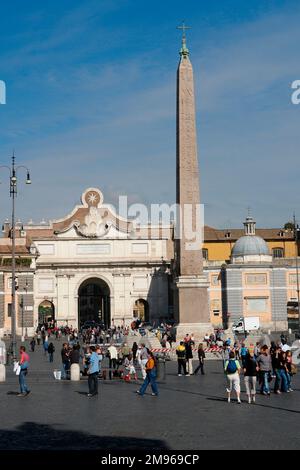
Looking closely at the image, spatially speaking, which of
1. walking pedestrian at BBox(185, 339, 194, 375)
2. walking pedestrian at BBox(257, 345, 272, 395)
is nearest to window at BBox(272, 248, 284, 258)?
walking pedestrian at BBox(185, 339, 194, 375)

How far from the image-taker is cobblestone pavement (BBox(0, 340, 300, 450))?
10.1 meters

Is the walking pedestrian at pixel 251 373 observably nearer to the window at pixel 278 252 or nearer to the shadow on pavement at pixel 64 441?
the shadow on pavement at pixel 64 441

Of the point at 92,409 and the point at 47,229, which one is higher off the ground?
the point at 47,229

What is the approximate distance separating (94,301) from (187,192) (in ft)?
191

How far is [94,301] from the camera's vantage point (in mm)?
85812

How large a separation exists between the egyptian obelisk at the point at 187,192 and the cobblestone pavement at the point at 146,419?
10.3m

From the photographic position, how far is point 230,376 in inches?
584

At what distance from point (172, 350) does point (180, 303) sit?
6.22 feet

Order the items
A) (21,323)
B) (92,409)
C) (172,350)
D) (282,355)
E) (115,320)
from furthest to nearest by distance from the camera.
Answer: (115,320) < (21,323) < (172,350) < (282,355) < (92,409)

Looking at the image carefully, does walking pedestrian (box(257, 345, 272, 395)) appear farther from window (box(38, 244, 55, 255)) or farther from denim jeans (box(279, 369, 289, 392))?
window (box(38, 244, 55, 255))

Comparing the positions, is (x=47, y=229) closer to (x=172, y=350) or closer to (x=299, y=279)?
(x=299, y=279)

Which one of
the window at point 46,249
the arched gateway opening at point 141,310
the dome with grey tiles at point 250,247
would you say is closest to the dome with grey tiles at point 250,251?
the dome with grey tiles at point 250,247

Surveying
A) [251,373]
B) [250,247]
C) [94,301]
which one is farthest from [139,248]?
[251,373]
